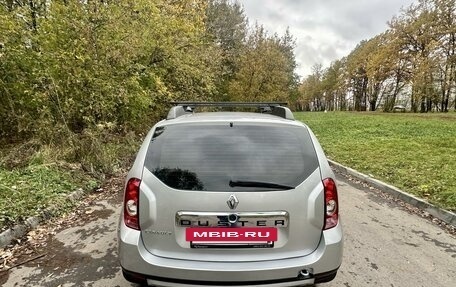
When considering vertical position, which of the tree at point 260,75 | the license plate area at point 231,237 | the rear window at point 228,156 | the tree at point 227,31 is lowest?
the license plate area at point 231,237

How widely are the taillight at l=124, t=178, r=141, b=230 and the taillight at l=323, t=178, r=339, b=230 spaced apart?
4.44 ft

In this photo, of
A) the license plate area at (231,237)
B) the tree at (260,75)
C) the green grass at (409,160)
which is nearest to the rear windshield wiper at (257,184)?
the license plate area at (231,237)

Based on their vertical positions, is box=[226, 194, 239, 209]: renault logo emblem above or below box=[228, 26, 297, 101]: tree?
below

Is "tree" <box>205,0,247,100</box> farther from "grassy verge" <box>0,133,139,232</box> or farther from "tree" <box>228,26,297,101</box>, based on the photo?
"grassy verge" <box>0,133,139,232</box>

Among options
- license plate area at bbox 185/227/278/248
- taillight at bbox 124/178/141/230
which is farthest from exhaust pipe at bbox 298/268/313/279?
taillight at bbox 124/178/141/230

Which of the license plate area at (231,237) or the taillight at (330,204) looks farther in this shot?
the taillight at (330,204)

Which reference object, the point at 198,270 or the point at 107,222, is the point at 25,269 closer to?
the point at 107,222

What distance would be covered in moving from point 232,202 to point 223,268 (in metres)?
0.44

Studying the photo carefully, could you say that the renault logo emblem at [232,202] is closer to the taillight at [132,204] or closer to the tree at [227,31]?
the taillight at [132,204]

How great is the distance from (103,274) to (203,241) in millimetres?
1510

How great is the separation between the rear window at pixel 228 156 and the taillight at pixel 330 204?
160mm

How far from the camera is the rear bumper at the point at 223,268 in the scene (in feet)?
7.01

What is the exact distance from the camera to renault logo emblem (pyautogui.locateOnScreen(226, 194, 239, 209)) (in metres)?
2.18

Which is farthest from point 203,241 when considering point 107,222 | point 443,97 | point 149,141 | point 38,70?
point 443,97
